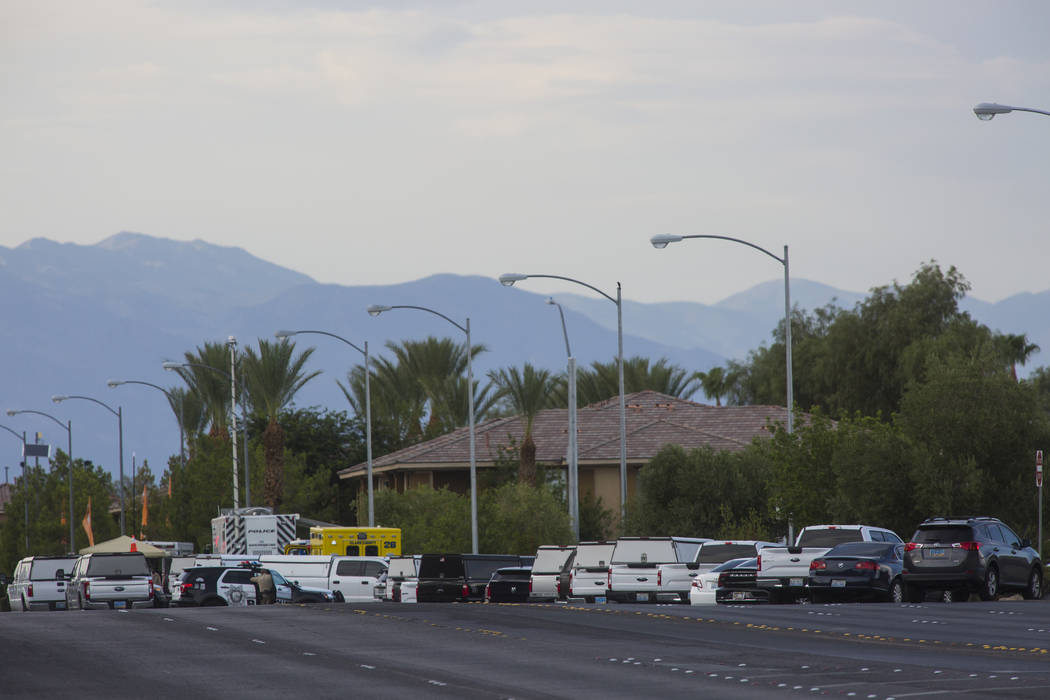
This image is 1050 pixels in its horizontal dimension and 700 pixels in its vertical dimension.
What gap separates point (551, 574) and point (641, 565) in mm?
3693

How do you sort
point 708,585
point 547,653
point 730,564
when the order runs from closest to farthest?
1. point 547,653
2. point 730,564
3. point 708,585

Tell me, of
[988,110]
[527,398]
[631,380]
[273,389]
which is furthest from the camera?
[631,380]

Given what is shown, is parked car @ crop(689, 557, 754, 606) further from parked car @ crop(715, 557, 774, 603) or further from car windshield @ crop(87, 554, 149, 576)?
car windshield @ crop(87, 554, 149, 576)

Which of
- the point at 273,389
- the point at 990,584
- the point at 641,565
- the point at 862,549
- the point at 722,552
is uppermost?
the point at 273,389

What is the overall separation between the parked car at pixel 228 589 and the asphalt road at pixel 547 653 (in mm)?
10308

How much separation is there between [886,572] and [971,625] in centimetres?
742

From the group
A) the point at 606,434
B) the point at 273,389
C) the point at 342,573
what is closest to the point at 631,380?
the point at 606,434

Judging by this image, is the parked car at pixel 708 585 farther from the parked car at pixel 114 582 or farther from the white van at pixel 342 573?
the parked car at pixel 114 582

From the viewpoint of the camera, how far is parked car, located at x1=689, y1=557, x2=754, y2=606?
111 feet

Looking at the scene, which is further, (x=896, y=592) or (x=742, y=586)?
(x=742, y=586)

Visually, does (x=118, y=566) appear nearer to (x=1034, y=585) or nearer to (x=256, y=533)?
(x=256, y=533)

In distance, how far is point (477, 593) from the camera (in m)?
39.8

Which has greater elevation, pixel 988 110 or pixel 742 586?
pixel 988 110

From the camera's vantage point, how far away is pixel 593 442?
6538 cm
